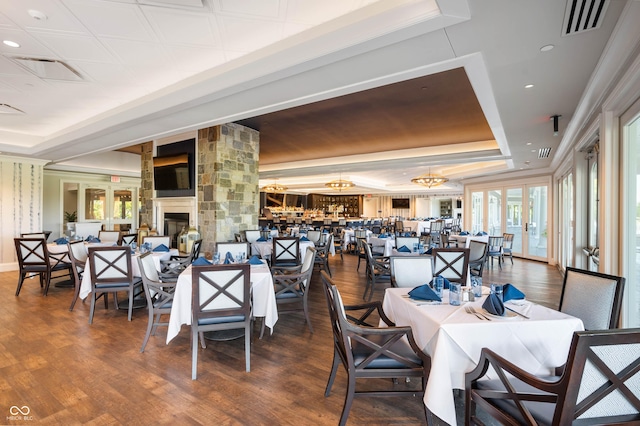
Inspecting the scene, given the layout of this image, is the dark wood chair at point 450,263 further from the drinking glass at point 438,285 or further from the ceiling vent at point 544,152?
the ceiling vent at point 544,152

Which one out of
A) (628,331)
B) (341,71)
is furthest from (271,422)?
(341,71)

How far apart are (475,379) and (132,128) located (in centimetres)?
614

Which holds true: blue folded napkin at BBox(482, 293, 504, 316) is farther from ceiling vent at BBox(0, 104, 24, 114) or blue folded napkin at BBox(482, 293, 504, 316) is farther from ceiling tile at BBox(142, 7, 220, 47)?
ceiling vent at BBox(0, 104, 24, 114)

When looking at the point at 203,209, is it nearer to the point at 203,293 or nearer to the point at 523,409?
the point at 203,293

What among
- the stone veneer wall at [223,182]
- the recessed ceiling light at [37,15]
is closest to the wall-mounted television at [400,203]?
the stone veneer wall at [223,182]

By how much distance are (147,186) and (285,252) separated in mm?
4337

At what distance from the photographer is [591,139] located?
15.8 ft

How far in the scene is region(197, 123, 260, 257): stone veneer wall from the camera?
21.0 feet

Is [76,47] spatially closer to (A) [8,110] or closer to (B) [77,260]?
(B) [77,260]

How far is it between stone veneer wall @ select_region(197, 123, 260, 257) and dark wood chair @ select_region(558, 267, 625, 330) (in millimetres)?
5618

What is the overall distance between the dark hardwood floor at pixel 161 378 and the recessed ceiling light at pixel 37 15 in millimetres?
3299

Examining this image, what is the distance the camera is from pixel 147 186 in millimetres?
7875

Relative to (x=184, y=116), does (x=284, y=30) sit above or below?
above

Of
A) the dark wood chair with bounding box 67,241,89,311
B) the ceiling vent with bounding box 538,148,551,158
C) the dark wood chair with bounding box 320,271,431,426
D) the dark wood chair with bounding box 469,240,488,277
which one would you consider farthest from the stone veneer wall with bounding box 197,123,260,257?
the ceiling vent with bounding box 538,148,551,158
